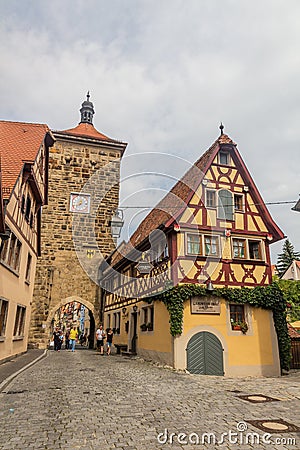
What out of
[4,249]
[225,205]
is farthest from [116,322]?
[4,249]

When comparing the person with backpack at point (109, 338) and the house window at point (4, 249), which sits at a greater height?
the house window at point (4, 249)

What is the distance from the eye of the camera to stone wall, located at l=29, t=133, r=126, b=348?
2586 cm

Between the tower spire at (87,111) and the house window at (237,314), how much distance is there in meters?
26.5

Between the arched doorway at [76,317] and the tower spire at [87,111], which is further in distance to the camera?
the tower spire at [87,111]

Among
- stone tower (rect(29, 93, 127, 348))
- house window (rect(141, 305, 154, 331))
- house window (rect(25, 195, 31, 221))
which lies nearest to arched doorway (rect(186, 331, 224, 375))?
house window (rect(141, 305, 154, 331))

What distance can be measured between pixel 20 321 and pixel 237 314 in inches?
382

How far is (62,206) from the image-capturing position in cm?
2847

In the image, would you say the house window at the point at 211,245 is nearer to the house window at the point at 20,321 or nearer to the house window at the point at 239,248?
the house window at the point at 239,248

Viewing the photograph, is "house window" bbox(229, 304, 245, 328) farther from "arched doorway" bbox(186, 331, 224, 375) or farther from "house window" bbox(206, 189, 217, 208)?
"house window" bbox(206, 189, 217, 208)

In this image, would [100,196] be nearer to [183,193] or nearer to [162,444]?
[183,193]

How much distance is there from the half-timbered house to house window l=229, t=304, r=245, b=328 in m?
0.04

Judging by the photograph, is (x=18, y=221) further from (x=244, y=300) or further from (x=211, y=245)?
(x=244, y=300)

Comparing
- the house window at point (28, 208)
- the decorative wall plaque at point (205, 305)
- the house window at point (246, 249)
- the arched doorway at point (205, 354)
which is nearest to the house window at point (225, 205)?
the house window at point (246, 249)

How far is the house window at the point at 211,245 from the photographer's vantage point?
1540 cm
